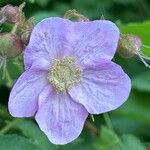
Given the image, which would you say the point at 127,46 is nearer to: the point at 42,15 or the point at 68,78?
the point at 68,78

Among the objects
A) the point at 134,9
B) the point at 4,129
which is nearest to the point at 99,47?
the point at 4,129

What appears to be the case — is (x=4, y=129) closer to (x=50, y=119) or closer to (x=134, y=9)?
(x=50, y=119)

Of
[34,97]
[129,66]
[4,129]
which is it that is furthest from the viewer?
[129,66]

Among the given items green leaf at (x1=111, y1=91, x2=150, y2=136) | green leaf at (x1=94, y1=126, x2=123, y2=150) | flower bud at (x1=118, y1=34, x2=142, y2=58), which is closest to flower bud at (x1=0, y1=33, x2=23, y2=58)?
flower bud at (x1=118, y1=34, x2=142, y2=58)

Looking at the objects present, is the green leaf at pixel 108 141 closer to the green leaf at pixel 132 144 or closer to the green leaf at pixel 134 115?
the green leaf at pixel 132 144

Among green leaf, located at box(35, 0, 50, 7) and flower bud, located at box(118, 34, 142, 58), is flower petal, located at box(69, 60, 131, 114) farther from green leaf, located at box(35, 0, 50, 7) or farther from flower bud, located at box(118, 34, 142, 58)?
green leaf, located at box(35, 0, 50, 7)

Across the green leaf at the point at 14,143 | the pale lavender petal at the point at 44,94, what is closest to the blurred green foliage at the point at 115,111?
the green leaf at the point at 14,143
